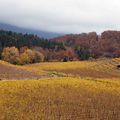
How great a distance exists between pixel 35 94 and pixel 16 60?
7711 cm

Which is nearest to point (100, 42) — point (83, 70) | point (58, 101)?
point (83, 70)

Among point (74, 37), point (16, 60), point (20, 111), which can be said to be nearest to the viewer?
point (20, 111)

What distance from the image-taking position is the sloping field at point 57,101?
30.1 meters

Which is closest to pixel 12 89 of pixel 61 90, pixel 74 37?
pixel 61 90

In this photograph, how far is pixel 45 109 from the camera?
3095 cm

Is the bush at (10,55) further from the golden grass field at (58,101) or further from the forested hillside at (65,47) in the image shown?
the golden grass field at (58,101)

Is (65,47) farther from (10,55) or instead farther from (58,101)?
(58,101)

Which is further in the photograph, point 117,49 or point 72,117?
point 117,49

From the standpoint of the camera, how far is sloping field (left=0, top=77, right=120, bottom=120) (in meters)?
30.1

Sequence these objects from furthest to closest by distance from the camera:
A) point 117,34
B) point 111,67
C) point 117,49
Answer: point 117,34
point 117,49
point 111,67

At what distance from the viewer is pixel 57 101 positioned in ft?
108

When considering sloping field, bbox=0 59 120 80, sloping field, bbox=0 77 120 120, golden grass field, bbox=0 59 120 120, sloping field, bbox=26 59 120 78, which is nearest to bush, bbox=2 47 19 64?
sloping field, bbox=0 59 120 80

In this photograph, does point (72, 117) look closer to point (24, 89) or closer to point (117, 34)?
point (24, 89)

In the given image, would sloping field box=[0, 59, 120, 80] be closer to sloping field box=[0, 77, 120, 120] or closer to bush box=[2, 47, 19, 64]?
sloping field box=[0, 77, 120, 120]
